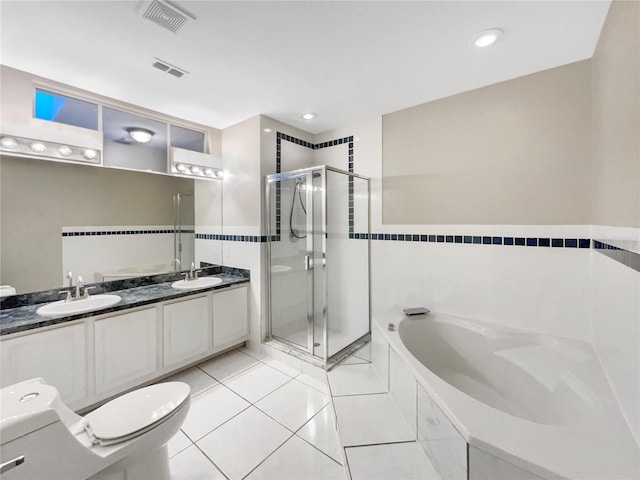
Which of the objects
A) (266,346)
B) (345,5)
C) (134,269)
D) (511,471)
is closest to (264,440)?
(266,346)

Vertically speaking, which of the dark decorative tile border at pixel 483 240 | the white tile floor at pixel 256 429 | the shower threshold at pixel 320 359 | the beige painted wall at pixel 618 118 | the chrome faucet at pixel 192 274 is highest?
the beige painted wall at pixel 618 118

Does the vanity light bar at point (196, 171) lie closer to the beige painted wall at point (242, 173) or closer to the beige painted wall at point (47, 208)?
the beige painted wall at point (242, 173)

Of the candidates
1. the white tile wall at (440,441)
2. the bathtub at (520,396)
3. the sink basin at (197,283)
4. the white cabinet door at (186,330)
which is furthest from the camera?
the sink basin at (197,283)

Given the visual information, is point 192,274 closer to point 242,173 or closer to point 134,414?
point 242,173

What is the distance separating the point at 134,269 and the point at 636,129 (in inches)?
132

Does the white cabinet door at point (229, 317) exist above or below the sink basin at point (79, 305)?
below

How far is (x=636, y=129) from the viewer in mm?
1024

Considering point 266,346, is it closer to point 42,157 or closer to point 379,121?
point 42,157

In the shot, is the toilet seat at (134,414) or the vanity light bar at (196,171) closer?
the toilet seat at (134,414)

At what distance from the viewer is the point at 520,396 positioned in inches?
64.3

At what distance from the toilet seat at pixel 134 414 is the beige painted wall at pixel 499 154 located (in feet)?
7.13

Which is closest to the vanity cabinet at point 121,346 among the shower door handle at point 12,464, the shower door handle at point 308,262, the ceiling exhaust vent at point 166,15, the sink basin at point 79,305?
the sink basin at point 79,305

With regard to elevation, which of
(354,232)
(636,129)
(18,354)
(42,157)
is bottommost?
(18,354)

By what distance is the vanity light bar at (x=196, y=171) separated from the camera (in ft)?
8.63
